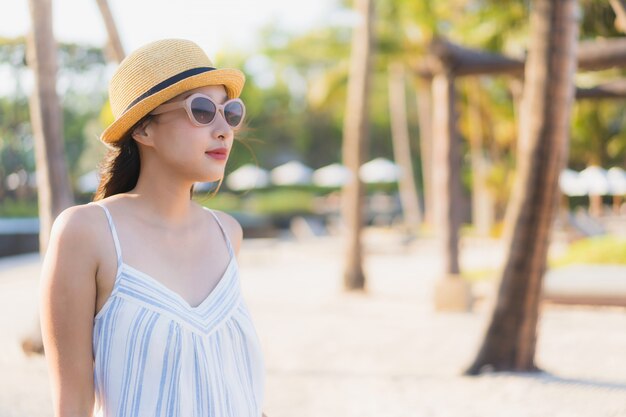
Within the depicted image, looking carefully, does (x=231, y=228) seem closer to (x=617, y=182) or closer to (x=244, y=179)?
(x=617, y=182)

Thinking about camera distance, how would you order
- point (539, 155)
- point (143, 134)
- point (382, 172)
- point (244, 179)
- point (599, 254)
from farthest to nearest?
point (244, 179) → point (382, 172) → point (599, 254) → point (539, 155) → point (143, 134)

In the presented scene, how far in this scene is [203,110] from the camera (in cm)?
196

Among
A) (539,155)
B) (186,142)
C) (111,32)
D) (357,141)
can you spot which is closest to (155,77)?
(186,142)

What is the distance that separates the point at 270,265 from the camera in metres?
19.2

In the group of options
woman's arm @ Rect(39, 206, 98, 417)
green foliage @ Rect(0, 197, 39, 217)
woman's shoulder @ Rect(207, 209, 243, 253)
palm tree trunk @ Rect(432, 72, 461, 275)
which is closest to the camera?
woman's arm @ Rect(39, 206, 98, 417)

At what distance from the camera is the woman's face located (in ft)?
6.48

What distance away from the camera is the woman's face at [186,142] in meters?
1.97

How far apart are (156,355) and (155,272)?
0.19 meters

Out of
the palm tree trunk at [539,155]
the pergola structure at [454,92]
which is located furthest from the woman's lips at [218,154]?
the pergola structure at [454,92]

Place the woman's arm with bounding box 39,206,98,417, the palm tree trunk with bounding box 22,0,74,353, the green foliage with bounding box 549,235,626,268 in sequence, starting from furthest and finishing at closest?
1. the green foliage with bounding box 549,235,626,268
2. the palm tree trunk with bounding box 22,0,74,353
3. the woman's arm with bounding box 39,206,98,417

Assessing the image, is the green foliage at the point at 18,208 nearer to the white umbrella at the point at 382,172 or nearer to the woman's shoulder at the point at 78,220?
the white umbrella at the point at 382,172

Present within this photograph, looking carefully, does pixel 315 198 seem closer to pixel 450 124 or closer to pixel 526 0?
pixel 526 0

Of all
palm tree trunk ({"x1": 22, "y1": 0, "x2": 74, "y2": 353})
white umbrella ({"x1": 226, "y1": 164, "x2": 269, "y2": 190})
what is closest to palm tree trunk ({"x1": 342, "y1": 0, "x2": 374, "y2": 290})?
palm tree trunk ({"x1": 22, "y1": 0, "x2": 74, "y2": 353})

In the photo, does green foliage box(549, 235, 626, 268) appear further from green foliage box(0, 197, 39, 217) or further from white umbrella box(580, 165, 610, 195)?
green foliage box(0, 197, 39, 217)
